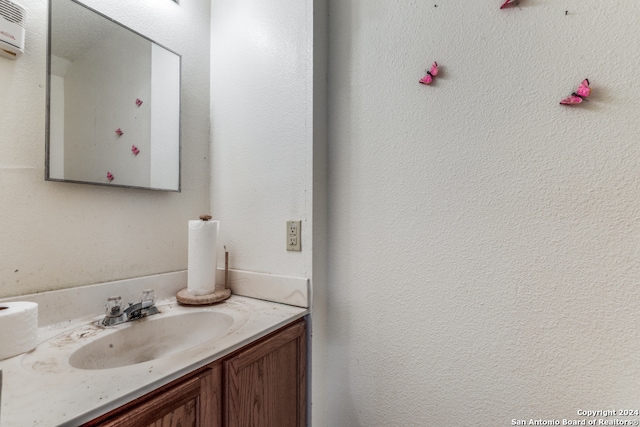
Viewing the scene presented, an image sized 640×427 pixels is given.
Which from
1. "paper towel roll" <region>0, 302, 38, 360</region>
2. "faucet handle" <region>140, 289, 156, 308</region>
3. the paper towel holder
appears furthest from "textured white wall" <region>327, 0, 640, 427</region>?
"paper towel roll" <region>0, 302, 38, 360</region>

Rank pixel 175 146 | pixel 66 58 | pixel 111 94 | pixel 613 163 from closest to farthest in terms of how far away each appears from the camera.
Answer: pixel 613 163 → pixel 66 58 → pixel 111 94 → pixel 175 146

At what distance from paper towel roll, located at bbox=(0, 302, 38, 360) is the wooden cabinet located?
361mm

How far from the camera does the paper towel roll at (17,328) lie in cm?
64

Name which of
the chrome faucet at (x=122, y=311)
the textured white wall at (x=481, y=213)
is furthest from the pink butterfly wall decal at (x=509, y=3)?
the chrome faucet at (x=122, y=311)

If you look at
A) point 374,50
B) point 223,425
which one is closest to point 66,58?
point 374,50

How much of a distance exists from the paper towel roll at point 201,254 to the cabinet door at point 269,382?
0.38m

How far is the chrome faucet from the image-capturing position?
85 centimetres

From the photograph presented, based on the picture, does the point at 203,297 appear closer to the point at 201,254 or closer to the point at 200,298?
the point at 200,298

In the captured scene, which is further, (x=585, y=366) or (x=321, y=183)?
(x=321, y=183)

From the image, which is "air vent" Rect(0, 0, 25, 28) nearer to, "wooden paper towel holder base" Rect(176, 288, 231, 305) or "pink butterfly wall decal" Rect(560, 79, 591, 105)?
"wooden paper towel holder base" Rect(176, 288, 231, 305)

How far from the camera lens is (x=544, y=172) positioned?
0.77 m

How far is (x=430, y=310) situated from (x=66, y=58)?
1401 millimetres

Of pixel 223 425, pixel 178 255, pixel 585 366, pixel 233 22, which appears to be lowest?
pixel 223 425

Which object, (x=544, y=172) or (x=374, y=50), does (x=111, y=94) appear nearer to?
(x=374, y=50)
